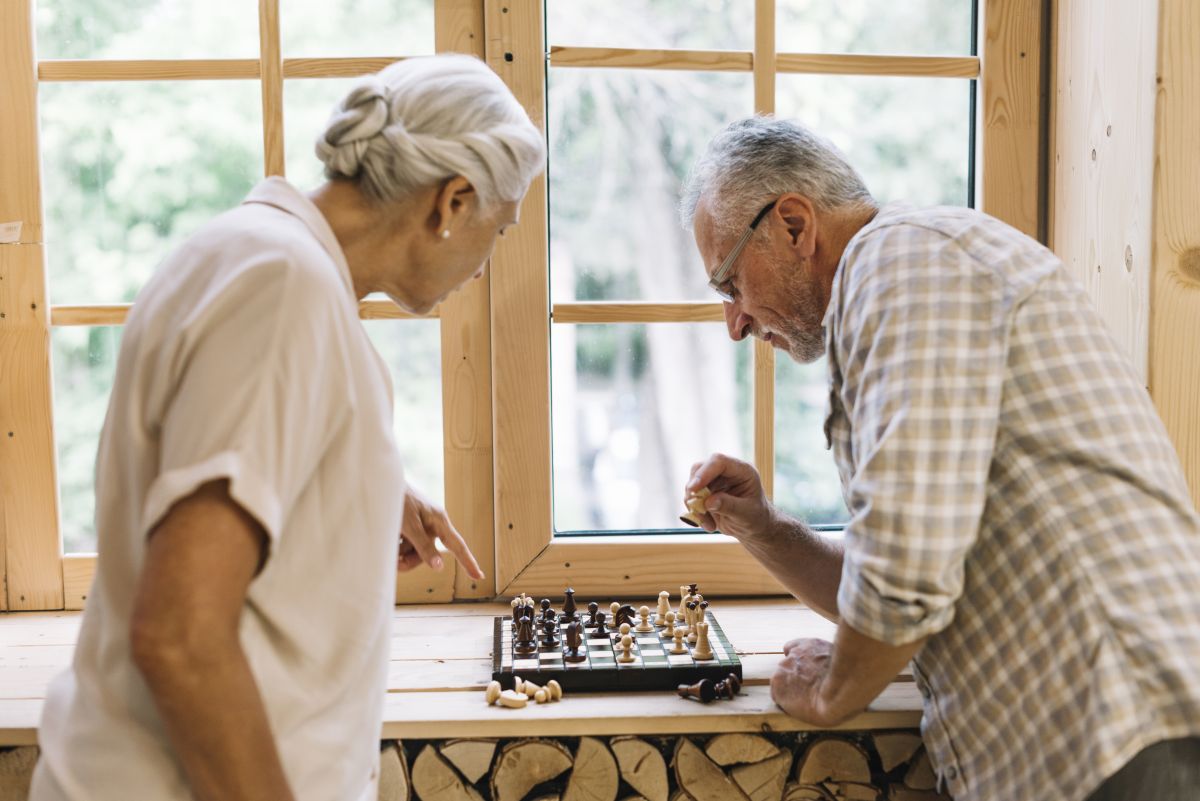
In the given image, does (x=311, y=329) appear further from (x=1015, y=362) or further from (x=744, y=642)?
(x=744, y=642)

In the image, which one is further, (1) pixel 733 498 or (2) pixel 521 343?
(2) pixel 521 343

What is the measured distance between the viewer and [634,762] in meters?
1.66

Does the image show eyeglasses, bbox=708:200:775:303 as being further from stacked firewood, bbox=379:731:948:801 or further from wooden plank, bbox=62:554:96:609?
wooden plank, bbox=62:554:96:609

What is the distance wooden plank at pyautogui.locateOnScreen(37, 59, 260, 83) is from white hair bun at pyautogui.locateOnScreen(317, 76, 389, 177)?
960 mm

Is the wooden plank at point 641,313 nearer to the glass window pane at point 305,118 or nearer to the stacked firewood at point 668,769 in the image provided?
the glass window pane at point 305,118

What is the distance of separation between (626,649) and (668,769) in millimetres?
206

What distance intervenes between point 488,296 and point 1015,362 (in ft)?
3.74

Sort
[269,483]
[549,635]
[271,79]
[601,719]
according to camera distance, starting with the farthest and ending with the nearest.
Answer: [271,79] < [549,635] < [601,719] < [269,483]

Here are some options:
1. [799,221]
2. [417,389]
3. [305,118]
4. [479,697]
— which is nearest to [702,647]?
[479,697]

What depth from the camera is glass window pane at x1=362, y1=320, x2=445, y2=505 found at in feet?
7.20

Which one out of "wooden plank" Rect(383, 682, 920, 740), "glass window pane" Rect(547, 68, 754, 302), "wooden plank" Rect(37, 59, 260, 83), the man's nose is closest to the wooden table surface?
"wooden plank" Rect(383, 682, 920, 740)

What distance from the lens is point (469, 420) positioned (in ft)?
7.20

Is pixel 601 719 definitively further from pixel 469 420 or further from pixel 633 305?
pixel 633 305

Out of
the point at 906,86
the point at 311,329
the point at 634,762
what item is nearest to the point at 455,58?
the point at 311,329
